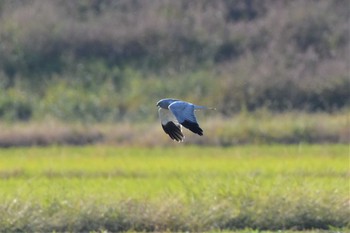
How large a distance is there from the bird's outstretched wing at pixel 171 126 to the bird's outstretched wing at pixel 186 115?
80 cm

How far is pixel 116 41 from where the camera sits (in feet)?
99.5

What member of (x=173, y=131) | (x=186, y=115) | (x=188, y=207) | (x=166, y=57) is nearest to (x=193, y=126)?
(x=186, y=115)

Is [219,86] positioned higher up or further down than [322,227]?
higher up

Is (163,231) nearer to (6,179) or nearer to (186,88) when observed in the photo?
(6,179)

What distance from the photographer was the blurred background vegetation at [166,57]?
87.9ft

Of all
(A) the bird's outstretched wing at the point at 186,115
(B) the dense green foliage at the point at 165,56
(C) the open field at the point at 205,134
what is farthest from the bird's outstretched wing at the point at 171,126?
(B) the dense green foliage at the point at 165,56

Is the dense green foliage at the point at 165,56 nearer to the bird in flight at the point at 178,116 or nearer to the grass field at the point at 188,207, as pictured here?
the grass field at the point at 188,207

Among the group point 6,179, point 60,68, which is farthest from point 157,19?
point 6,179

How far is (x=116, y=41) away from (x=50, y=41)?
178 cm

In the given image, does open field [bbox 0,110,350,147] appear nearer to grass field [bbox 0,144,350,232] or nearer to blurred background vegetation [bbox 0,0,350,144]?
blurred background vegetation [bbox 0,0,350,144]

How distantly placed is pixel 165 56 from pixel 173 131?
63.6ft

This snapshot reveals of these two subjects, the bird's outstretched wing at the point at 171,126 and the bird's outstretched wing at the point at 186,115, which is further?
the bird's outstretched wing at the point at 171,126

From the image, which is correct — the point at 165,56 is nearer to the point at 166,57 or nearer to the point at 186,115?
the point at 166,57

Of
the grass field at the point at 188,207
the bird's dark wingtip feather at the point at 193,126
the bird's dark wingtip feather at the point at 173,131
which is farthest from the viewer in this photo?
the grass field at the point at 188,207
